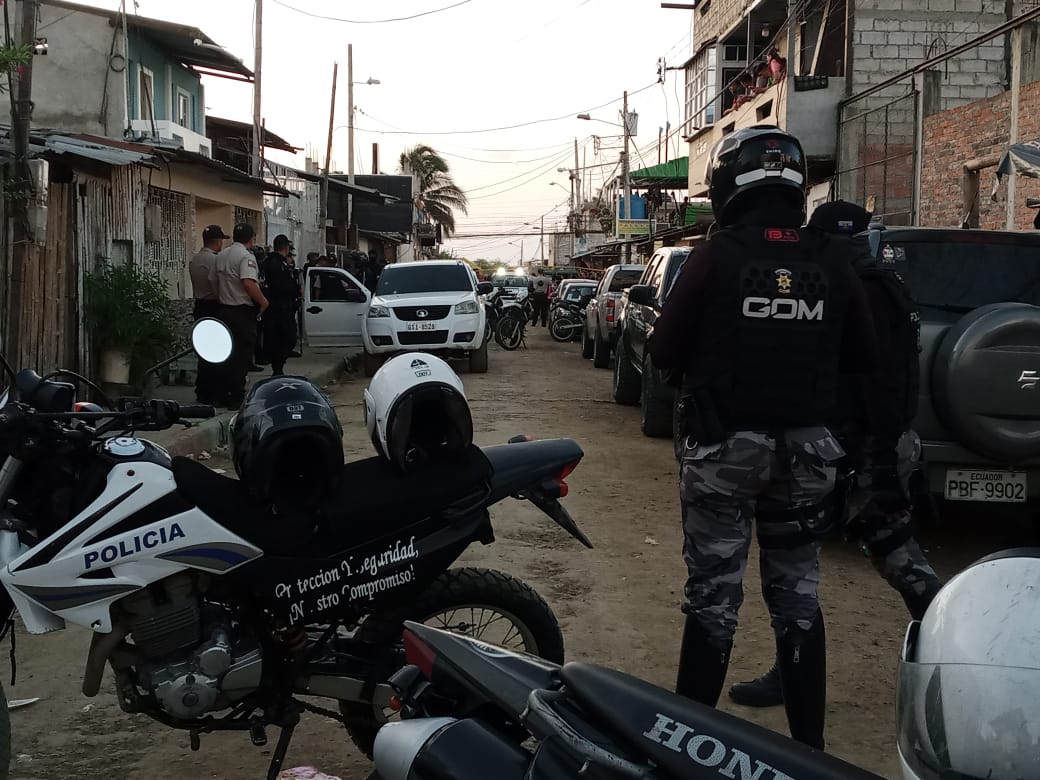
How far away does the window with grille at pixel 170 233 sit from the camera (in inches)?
532

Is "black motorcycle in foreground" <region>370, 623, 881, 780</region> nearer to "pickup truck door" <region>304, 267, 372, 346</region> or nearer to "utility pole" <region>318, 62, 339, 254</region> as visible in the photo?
"pickup truck door" <region>304, 267, 372, 346</region>

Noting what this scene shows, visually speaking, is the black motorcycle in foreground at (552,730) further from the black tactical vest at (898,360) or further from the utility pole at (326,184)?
the utility pole at (326,184)

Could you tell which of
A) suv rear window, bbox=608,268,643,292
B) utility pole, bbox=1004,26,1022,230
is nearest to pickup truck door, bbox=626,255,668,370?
utility pole, bbox=1004,26,1022,230

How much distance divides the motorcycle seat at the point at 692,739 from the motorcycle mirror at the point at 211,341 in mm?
1693

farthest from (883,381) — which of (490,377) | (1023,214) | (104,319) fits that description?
(490,377)

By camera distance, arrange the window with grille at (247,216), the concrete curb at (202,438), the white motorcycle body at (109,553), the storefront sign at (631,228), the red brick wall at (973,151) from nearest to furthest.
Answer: the white motorcycle body at (109,553)
the concrete curb at (202,438)
the red brick wall at (973,151)
the window with grille at (247,216)
the storefront sign at (631,228)

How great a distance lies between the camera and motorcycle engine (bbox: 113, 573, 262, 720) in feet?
8.97

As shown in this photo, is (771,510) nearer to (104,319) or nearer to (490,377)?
(104,319)

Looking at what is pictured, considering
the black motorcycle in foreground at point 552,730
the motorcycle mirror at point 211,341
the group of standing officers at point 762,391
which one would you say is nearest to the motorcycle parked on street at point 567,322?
the group of standing officers at point 762,391

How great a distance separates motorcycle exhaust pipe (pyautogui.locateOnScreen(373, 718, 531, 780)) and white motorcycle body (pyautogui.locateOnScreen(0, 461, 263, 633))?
1.06 meters

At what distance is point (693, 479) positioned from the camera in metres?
3.00

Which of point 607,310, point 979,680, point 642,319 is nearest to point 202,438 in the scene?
point 642,319

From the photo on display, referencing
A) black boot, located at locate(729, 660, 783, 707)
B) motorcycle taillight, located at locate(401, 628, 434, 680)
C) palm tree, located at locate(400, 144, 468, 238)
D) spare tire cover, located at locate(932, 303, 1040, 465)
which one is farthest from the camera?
palm tree, located at locate(400, 144, 468, 238)

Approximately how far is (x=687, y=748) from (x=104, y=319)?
9.17m
